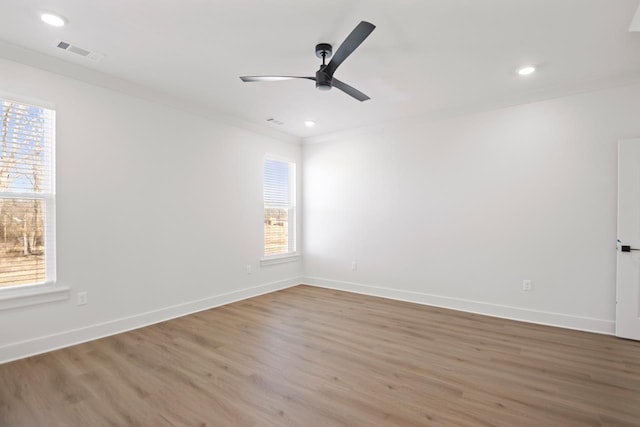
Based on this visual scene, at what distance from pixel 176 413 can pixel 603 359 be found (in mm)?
3428

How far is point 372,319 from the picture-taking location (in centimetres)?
380

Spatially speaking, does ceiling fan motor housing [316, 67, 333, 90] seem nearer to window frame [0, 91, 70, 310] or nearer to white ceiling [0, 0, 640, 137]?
white ceiling [0, 0, 640, 137]

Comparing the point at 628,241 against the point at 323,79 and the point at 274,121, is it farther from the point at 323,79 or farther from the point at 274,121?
the point at 274,121

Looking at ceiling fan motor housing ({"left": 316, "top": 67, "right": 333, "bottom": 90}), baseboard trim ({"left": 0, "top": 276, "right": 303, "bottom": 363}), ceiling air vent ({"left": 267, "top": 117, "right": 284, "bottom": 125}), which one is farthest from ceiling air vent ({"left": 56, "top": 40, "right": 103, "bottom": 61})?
baseboard trim ({"left": 0, "top": 276, "right": 303, "bottom": 363})

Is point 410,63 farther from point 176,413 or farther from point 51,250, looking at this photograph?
point 51,250

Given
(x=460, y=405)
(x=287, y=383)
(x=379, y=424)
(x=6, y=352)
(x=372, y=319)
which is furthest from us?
(x=372, y=319)

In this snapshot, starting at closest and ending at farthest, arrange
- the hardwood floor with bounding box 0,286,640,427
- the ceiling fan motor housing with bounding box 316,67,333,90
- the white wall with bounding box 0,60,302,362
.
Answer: the hardwood floor with bounding box 0,286,640,427 → the ceiling fan motor housing with bounding box 316,67,333,90 → the white wall with bounding box 0,60,302,362

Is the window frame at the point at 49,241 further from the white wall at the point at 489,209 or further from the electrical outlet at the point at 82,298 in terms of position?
the white wall at the point at 489,209

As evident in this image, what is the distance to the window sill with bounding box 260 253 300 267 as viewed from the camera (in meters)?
5.07

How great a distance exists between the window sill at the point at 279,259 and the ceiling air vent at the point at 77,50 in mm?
3253

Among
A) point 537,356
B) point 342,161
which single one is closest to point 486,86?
point 342,161

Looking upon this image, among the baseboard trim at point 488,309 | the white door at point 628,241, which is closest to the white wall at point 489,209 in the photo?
the baseboard trim at point 488,309

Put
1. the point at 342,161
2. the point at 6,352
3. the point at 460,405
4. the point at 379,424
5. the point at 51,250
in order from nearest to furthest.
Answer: the point at 379,424 < the point at 460,405 < the point at 6,352 < the point at 51,250 < the point at 342,161

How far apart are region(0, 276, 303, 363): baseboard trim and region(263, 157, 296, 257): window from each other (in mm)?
872
